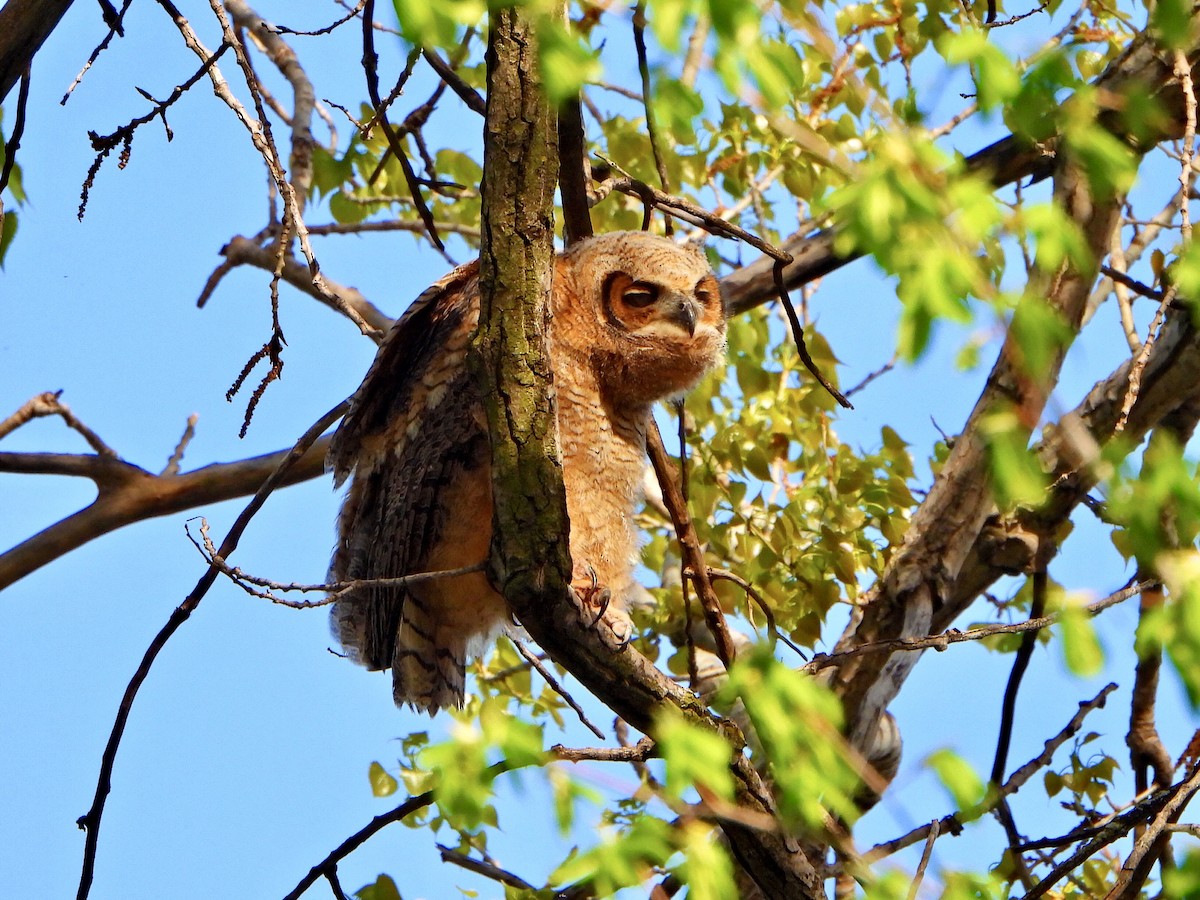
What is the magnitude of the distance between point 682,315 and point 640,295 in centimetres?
13

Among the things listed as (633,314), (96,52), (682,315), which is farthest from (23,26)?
(682,315)

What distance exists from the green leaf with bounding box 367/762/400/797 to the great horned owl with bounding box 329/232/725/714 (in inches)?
42.0

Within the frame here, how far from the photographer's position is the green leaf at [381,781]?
4.58 m

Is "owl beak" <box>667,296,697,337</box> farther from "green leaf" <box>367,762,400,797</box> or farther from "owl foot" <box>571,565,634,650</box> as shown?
"green leaf" <box>367,762,400,797</box>

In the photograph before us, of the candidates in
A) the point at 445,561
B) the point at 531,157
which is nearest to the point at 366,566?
the point at 445,561

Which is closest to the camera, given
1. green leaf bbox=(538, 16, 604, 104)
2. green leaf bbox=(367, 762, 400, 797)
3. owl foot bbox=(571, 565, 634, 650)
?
green leaf bbox=(538, 16, 604, 104)

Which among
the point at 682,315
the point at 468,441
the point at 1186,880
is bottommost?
the point at 1186,880

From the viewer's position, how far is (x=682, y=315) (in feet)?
11.3

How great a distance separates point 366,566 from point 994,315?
2334mm

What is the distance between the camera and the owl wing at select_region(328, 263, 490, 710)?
3.23 meters

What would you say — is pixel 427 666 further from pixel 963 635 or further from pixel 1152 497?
pixel 1152 497

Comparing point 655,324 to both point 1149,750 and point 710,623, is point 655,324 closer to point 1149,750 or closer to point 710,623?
point 710,623

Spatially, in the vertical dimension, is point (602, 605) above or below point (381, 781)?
below

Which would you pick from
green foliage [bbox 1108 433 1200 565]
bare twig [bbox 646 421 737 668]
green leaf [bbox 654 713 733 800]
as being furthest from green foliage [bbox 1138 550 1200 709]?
bare twig [bbox 646 421 737 668]
